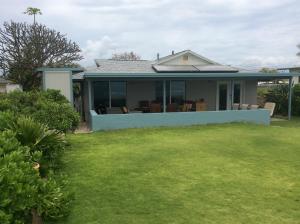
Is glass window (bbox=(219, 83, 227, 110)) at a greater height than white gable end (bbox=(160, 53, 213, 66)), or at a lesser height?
lesser

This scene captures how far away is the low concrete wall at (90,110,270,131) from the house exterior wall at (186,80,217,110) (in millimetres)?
4036

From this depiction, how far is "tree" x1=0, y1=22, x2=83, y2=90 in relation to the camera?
109 ft

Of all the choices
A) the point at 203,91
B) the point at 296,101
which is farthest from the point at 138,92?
the point at 296,101

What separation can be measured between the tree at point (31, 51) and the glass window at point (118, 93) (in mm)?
14566

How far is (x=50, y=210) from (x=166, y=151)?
5.87 meters

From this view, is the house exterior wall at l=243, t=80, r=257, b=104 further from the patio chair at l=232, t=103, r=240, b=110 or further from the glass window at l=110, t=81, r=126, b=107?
the glass window at l=110, t=81, r=126, b=107

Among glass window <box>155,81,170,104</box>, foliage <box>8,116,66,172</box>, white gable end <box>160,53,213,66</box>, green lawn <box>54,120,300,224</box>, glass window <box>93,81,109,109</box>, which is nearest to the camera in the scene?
green lawn <box>54,120,300,224</box>

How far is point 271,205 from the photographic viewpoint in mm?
6043

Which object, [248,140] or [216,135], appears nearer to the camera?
[248,140]

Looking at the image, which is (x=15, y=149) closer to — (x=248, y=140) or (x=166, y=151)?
(x=166, y=151)

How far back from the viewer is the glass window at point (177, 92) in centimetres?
2081

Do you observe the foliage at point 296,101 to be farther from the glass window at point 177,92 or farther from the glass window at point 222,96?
the glass window at point 177,92

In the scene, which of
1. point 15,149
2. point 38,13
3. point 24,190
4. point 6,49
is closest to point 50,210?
point 15,149

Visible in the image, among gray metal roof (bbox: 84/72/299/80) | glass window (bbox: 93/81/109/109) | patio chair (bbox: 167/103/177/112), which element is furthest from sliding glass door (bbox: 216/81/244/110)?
glass window (bbox: 93/81/109/109)
